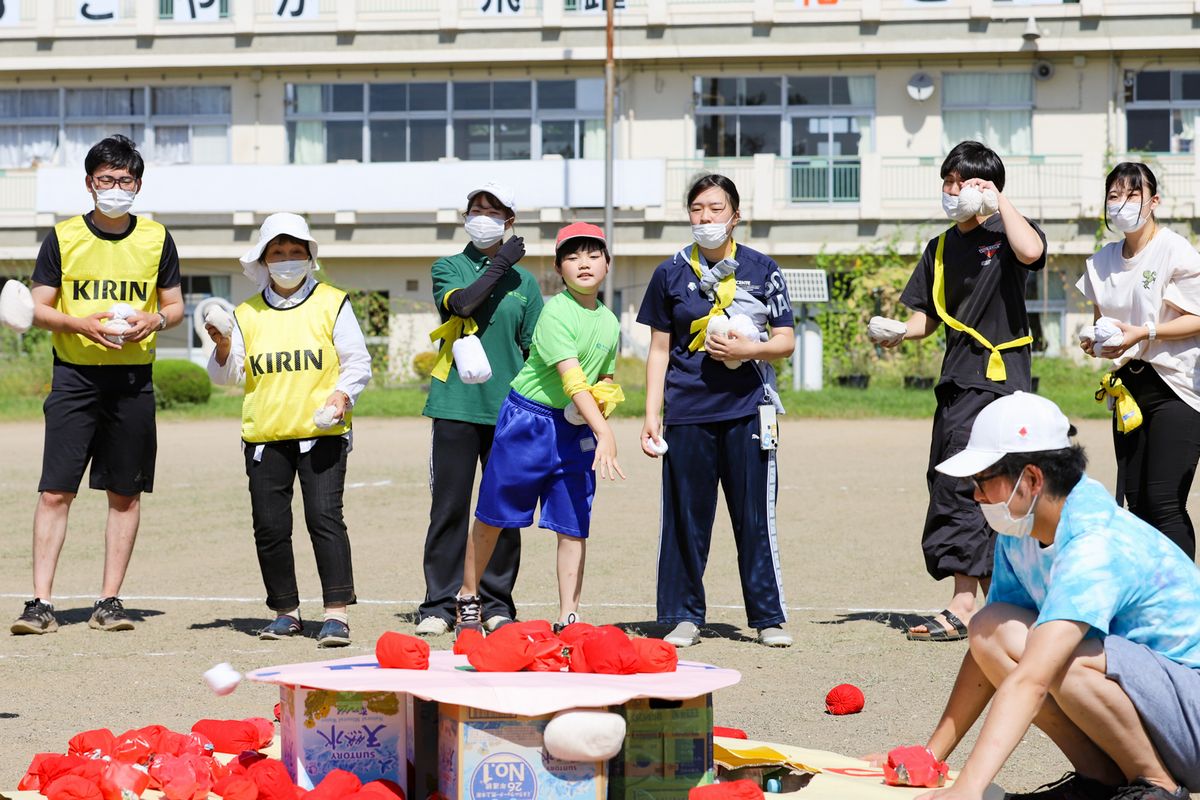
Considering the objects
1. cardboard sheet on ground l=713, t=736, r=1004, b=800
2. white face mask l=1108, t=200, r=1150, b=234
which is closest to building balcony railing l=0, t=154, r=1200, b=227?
white face mask l=1108, t=200, r=1150, b=234

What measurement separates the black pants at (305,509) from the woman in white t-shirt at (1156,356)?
141 inches

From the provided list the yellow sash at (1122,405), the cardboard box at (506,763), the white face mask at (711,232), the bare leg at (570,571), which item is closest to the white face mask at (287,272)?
the bare leg at (570,571)

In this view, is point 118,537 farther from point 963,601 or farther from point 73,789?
point 963,601

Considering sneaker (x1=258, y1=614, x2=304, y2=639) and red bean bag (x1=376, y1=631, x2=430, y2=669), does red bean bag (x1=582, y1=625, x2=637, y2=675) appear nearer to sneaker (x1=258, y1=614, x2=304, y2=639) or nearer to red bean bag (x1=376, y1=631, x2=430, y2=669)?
red bean bag (x1=376, y1=631, x2=430, y2=669)

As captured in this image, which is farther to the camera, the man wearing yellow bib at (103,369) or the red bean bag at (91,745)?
the man wearing yellow bib at (103,369)

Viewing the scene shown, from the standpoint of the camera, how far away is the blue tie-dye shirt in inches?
166

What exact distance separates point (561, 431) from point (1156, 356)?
8.99 ft

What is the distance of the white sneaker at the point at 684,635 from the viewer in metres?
7.47

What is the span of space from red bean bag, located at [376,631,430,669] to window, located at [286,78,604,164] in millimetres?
32849

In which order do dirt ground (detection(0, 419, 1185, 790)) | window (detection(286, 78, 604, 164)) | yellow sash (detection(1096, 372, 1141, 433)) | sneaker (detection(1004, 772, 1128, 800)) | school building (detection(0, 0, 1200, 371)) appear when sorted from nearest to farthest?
sneaker (detection(1004, 772, 1128, 800)) < dirt ground (detection(0, 419, 1185, 790)) < yellow sash (detection(1096, 372, 1141, 433)) < school building (detection(0, 0, 1200, 371)) < window (detection(286, 78, 604, 164))

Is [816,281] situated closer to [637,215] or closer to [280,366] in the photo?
[637,215]

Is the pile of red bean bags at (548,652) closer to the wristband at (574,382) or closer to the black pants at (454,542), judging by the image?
the wristband at (574,382)

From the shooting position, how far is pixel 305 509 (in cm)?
776

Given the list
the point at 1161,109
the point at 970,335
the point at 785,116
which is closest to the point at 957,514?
the point at 970,335
